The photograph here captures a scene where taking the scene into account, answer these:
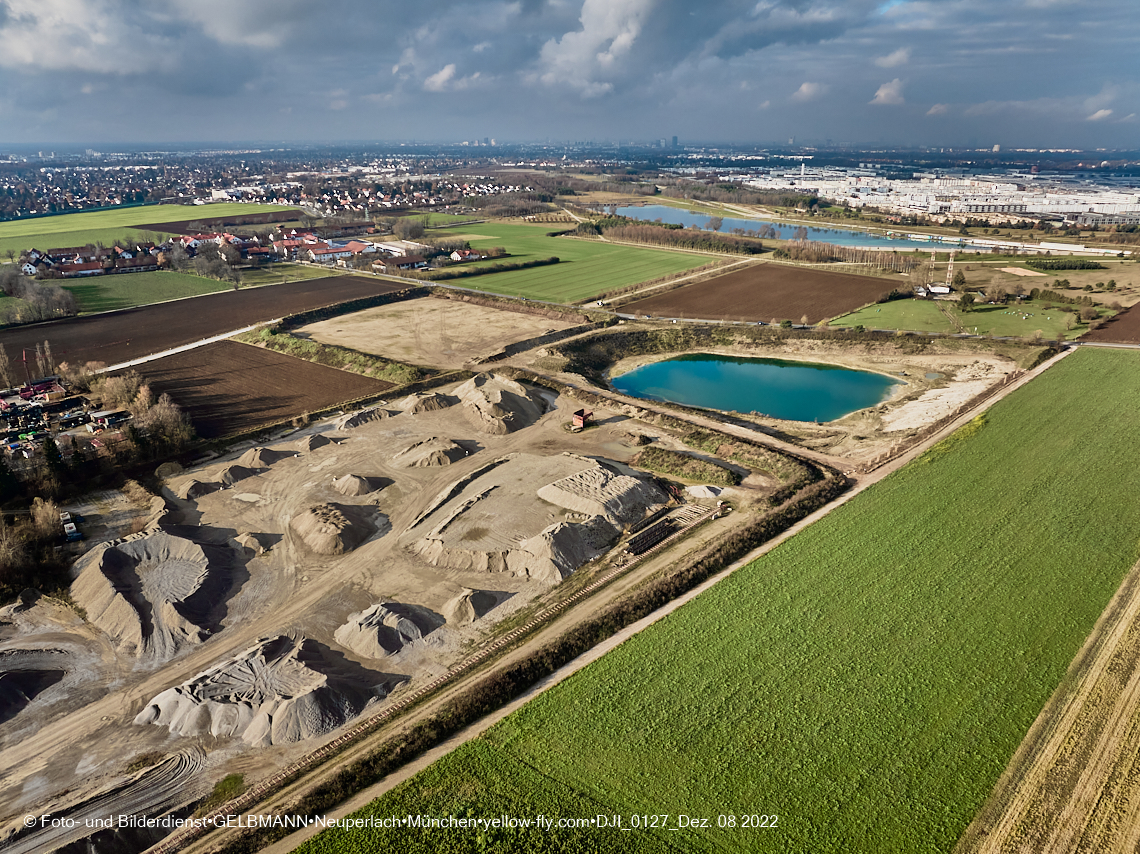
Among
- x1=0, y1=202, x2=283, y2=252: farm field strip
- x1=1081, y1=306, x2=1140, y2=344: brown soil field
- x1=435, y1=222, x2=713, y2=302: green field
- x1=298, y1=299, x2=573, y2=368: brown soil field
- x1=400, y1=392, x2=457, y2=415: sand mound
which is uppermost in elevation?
x1=0, y1=202, x2=283, y2=252: farm field strip

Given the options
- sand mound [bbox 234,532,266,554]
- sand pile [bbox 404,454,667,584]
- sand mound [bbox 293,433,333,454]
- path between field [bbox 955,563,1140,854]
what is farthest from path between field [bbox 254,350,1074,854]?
sand mound [bbox 293,433,333,454]

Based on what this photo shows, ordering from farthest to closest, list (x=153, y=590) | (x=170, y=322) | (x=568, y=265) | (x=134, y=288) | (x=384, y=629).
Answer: (x=568, y=265) < (x=134, y=288) < (x=170, y=322) < (x=153, y=590) < (x=384, y=629)

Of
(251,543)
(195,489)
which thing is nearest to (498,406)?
(251,543)

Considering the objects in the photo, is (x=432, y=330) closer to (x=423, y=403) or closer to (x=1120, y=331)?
(x=423, y=403)

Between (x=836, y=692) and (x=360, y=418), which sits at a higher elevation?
(x=360, y=418)

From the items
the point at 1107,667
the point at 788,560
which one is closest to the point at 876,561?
the point at 788,560

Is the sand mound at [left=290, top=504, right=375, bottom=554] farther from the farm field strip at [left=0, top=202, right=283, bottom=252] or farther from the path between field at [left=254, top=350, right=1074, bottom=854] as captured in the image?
the farm field strip at [left=0, top=202, right=283, bottom=252]
